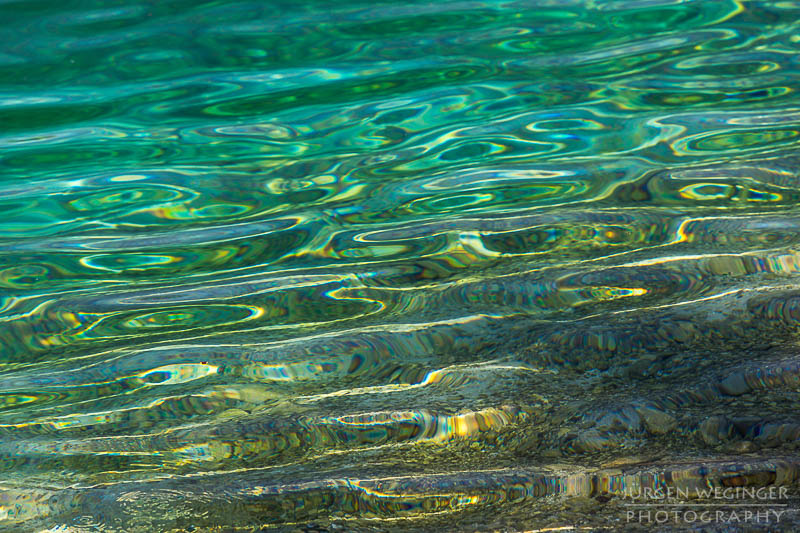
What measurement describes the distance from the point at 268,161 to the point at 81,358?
1355mm

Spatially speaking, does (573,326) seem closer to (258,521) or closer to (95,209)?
(258,521)

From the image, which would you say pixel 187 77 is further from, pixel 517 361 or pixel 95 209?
pixel 517 361

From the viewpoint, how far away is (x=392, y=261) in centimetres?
208

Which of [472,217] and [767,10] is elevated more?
[767,10]

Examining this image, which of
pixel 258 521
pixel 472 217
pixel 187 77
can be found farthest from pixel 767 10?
pixel 258 521

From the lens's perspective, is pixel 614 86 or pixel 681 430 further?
→ pixel 614 86

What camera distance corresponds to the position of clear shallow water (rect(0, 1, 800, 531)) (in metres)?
1.15

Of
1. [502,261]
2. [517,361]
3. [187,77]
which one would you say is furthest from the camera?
[187,77]

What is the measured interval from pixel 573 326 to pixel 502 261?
46 centimetres

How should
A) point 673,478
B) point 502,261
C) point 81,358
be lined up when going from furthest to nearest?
point 502,261 < point 81,358 < point 673,478

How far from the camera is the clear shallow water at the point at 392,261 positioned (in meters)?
1.15

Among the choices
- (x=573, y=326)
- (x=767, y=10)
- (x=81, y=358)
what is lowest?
(x=81, y=358)

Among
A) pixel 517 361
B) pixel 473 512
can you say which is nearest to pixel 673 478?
pixel 473 512

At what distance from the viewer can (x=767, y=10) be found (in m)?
3.79
